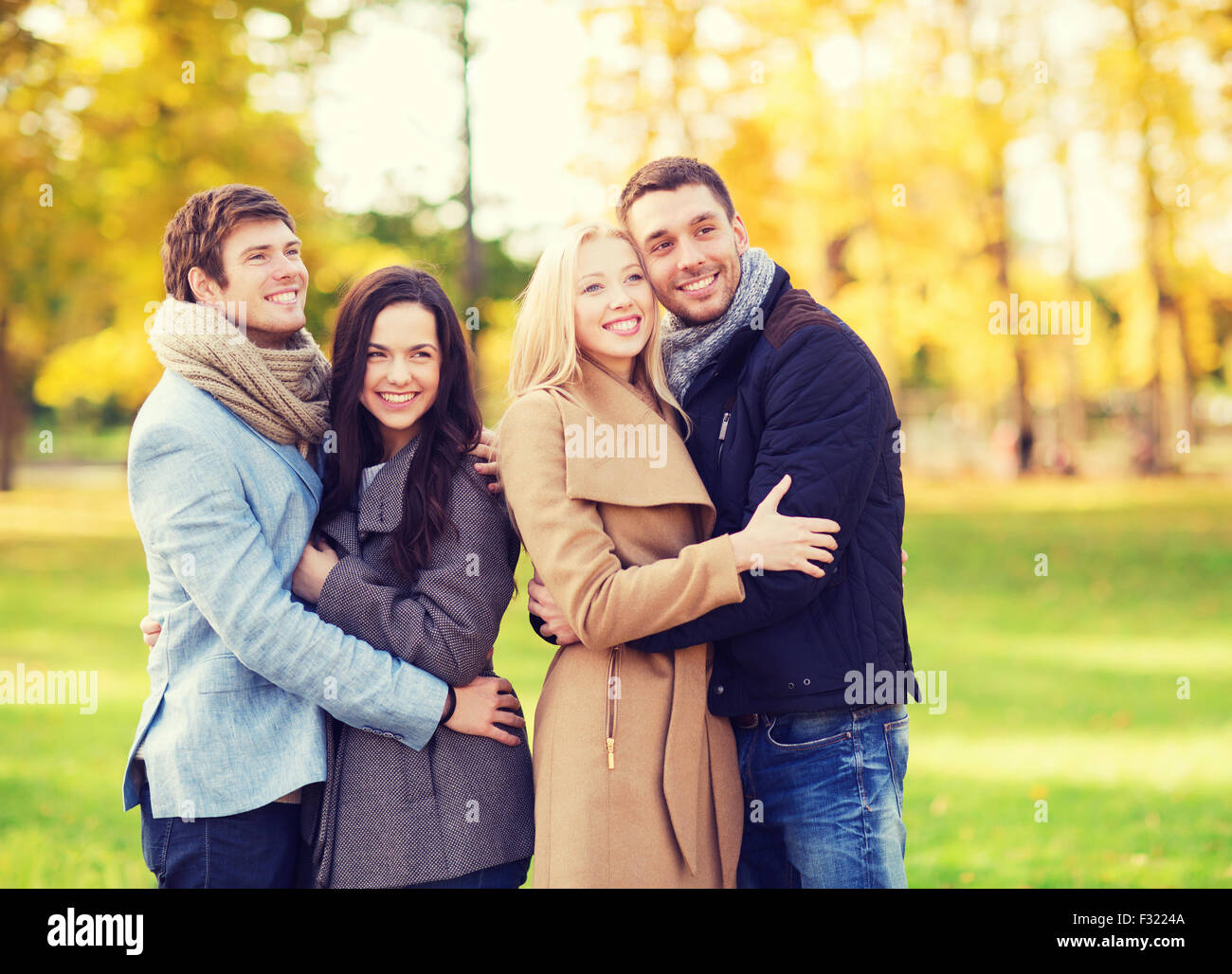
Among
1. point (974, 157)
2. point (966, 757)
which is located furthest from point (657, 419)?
point (974, 157)

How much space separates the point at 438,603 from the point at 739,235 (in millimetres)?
1500

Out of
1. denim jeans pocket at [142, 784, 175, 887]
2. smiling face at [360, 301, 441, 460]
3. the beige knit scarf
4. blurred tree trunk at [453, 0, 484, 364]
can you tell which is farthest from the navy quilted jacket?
blurred tree trunk at [453, 0, 484, 364]

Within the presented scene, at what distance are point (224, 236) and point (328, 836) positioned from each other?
1685mm

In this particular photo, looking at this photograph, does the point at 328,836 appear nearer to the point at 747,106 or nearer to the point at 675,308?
the point at 675,308

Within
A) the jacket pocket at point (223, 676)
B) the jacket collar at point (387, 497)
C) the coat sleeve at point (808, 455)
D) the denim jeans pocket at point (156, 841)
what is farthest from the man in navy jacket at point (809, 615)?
the denim jeans pocket at point (156, 841)

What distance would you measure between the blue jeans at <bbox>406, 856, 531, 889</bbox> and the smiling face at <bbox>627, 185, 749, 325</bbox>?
167cm

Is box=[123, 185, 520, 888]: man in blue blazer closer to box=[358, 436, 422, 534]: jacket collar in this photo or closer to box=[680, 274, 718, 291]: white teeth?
box=[358, 436, 422, 534]: jacket collar

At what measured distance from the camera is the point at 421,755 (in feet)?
10.4

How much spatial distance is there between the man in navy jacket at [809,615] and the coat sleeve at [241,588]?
0.50 metres

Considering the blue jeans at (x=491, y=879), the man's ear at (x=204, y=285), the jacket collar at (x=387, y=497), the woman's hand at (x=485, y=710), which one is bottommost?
the blue jeans at (x=491, y=879)

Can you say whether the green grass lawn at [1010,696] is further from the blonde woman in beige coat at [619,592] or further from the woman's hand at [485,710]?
the woman's hand at [485,710]

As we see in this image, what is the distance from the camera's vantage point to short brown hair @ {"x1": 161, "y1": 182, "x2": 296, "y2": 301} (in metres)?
3.28

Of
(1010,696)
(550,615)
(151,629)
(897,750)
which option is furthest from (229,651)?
(1010,696)

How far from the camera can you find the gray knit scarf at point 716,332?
3.42 m
